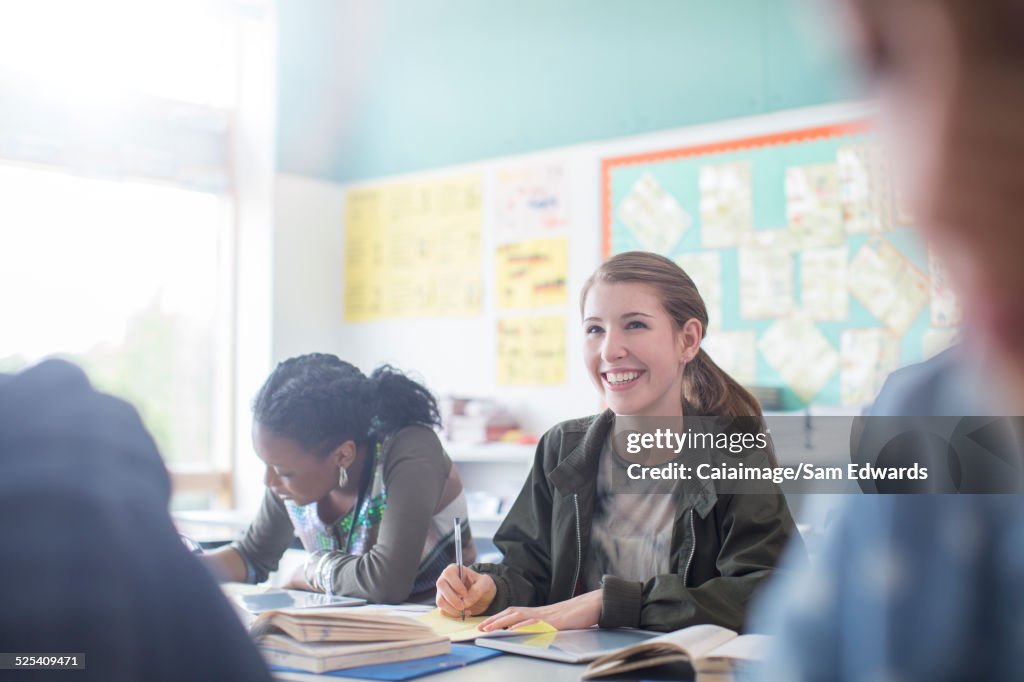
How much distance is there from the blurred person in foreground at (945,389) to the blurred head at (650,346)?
5.68ft

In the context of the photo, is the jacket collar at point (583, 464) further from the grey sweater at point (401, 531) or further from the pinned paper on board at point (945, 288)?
the pinned paper on board at point (945, 288)

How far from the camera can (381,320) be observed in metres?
4.84

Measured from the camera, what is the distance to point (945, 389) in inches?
12.3

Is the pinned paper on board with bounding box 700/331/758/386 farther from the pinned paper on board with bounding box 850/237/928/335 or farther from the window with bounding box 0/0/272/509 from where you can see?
the window with bounding box 0/0/272/509

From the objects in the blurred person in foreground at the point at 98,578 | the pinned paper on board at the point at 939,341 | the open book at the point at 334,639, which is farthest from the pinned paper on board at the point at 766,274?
the pinned paper on board at the point at 939,341

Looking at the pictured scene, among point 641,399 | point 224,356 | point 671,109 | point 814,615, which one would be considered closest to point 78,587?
point 814,615

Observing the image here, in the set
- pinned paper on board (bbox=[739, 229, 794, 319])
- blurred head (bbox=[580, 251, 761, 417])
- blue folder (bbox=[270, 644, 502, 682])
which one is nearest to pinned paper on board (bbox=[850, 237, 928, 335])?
pinned paper on board (bbox=[739, 229, 794, 319])

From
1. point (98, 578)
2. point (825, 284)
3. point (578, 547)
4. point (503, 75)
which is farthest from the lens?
point (503, 75)

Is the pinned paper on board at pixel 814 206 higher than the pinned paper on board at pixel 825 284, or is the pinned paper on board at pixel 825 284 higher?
the pinned paper on board at pixel 814 206

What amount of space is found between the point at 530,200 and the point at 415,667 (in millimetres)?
3113

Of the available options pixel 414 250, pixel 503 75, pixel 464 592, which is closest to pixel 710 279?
pixel 503 75

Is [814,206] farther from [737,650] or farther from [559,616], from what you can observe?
[737,650]

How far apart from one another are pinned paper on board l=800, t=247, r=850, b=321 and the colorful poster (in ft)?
3.31

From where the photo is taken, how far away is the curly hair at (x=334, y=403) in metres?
2.26
